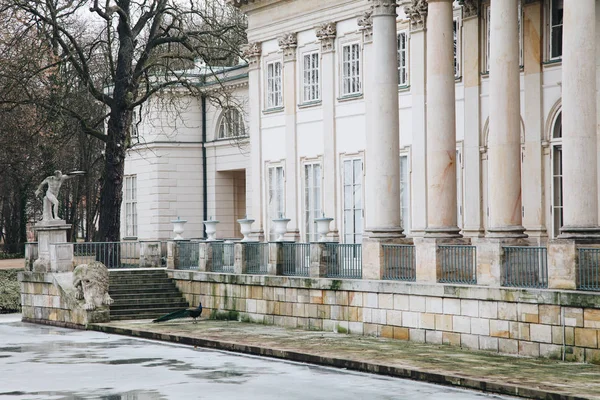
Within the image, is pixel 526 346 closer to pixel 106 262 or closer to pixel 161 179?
pixel 106 262

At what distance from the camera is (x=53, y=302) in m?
34.0

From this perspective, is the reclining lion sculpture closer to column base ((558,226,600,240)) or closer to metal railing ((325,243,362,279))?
metal railing ((325,243,362,279))

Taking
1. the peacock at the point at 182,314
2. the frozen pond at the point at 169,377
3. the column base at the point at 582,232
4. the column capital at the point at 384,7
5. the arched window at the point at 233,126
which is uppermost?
the column capital at the point at 384,7

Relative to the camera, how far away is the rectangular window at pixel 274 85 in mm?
37562

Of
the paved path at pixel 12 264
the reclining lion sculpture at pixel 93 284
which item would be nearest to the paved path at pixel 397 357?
the reclining lion sculpture at pixel 93 284

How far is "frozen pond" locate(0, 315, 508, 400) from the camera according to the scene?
18375 millimetres

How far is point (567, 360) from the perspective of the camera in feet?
69.6

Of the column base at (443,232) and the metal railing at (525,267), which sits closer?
the metal railing at (525,267)

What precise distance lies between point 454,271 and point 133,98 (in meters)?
18.8

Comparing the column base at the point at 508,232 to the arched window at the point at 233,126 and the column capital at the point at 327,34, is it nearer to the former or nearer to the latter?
the column capital at the point at 327,34

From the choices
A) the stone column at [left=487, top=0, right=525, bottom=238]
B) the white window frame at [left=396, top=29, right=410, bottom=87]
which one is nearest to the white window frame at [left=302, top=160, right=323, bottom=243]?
the white window frame at [left=396, top=29, right=410, bottom=87]

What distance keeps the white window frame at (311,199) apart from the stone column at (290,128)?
0.36m

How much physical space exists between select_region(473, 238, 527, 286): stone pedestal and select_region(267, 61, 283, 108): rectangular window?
48.8ft

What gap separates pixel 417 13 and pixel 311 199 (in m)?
7.53
